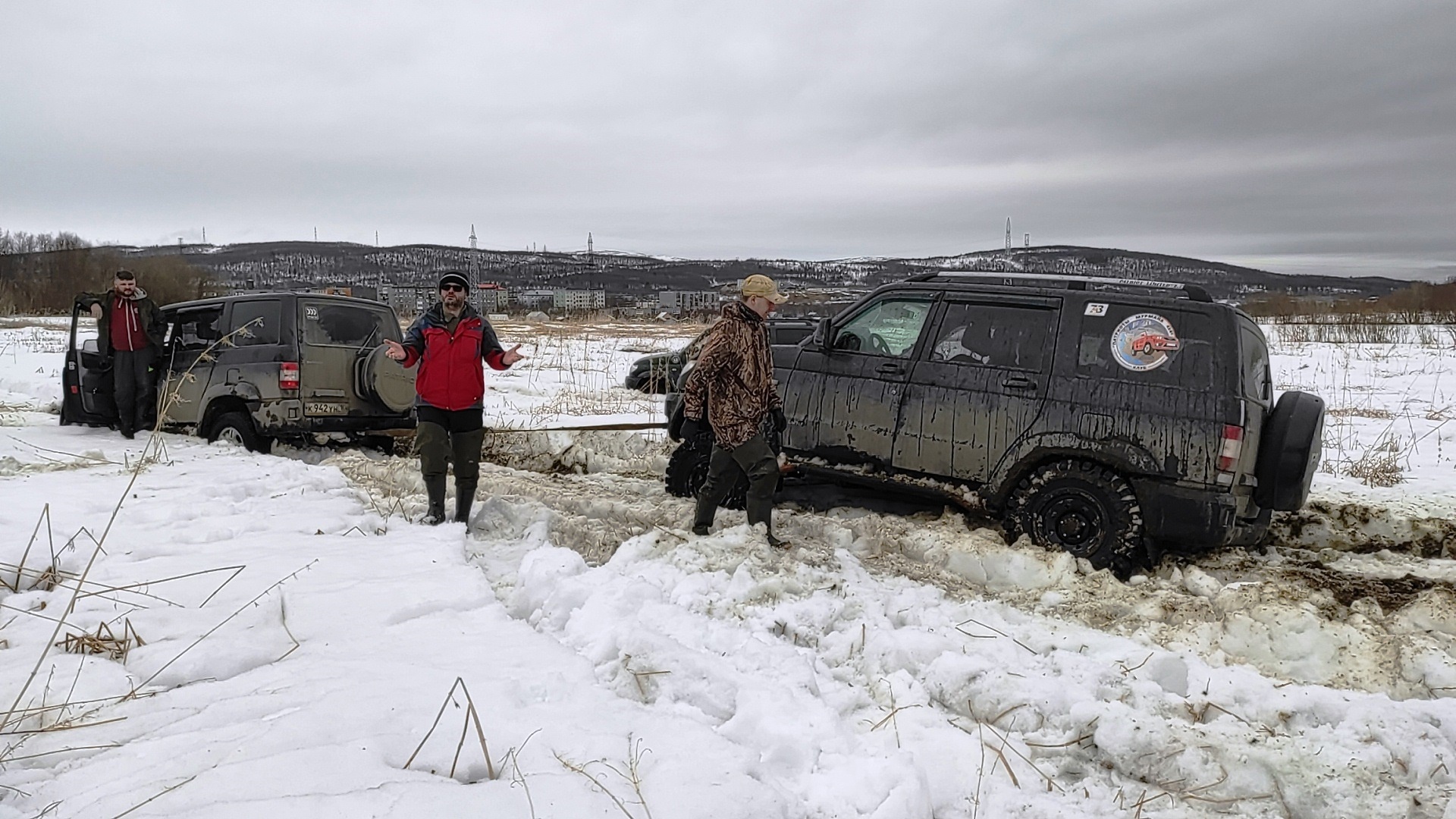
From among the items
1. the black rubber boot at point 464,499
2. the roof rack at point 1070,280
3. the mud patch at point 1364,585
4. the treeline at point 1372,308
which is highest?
the treeline at point 1372,308

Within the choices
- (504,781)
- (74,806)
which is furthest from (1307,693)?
(74,806)

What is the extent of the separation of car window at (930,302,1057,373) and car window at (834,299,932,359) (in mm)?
193

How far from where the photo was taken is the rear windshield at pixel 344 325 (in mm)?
8188

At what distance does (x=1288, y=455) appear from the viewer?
488 centimetres

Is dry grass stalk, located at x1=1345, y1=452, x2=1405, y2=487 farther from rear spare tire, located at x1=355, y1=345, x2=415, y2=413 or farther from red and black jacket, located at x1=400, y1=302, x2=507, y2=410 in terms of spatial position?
rear spare tire, located at x1=355, y1=345, x2=415, y2=413

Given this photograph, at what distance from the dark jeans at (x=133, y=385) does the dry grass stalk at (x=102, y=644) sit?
22.7 feet

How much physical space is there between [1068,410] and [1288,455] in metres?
1.25

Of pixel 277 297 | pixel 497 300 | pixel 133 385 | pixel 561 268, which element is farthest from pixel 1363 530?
pixel 561 268

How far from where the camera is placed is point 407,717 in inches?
109

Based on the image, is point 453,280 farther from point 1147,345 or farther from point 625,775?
point 1147,345

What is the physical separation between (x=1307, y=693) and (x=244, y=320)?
916 centimetres

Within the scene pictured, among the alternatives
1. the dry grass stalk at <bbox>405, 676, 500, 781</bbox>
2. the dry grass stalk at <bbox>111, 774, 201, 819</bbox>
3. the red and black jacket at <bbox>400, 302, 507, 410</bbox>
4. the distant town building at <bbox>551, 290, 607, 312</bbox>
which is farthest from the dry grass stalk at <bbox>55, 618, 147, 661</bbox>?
the distant town building at <bbox>551, 290, 607, 312</bbox>

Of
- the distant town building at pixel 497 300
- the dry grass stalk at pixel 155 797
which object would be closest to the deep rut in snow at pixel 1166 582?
Answer: the dry grass stalk at pixel 155 797

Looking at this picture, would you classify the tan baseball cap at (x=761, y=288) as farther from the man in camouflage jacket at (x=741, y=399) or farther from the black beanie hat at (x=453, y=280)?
the black beanie hat at (x=453, y=280)
